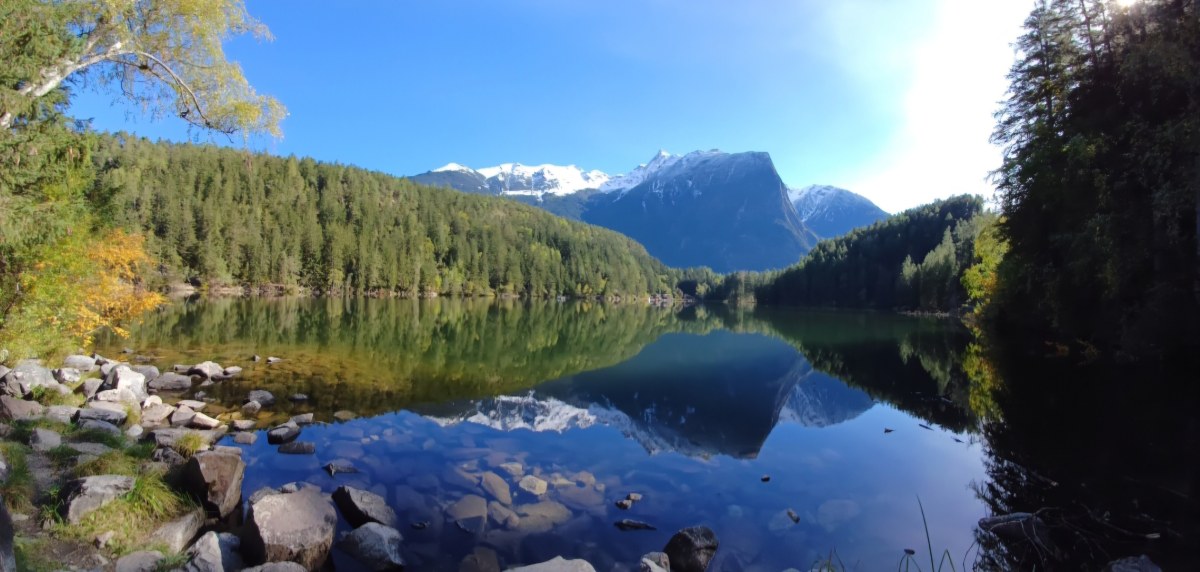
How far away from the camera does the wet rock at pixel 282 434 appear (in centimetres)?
1311

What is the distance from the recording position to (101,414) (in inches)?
472

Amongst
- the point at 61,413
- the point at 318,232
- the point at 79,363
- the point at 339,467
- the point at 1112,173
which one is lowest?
the point at 339,467

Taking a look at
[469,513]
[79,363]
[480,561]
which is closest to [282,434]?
[469,513]

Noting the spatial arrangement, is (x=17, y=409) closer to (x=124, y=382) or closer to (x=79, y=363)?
(x=124, y=382)

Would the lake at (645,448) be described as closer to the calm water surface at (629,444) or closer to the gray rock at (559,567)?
the calm water surface at (629,444)

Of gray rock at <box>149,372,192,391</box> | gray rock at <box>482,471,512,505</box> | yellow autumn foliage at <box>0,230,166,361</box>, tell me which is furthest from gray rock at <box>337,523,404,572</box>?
gray rock at <box>149,372,192,391</box>

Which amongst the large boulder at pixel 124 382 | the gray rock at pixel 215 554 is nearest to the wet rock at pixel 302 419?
the large boulder at pixel 124 382

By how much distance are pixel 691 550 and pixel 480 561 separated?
3373 millimetres

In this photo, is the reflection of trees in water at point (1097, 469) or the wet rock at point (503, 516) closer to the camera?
the reflection of trees in water at point (1097, 469)

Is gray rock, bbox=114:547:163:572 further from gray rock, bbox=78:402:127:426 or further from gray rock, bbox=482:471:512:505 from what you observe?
gray rock, bbox=78:402:127:426

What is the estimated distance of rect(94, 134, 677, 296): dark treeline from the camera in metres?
94.8

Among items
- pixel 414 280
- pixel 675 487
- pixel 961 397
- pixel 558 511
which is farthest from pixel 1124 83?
pixel 414 280

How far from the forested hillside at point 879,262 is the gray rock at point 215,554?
126570mm

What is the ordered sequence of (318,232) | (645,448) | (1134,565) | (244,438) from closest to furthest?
(1134,565) < (244,438) < (645,448) < (318,232)
